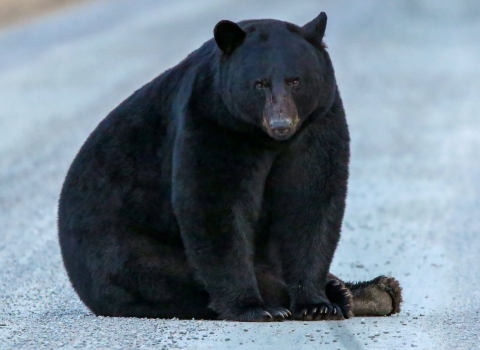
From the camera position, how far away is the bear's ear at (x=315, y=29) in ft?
18.7

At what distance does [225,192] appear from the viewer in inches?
219

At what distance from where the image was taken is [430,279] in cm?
766

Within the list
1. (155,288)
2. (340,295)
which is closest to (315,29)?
(340,295)

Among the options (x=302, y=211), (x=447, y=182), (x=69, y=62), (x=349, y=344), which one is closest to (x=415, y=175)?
(x=447, y=182)

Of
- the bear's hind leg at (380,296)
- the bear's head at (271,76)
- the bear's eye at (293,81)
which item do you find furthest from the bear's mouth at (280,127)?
the bear's hind leg at (380,296)

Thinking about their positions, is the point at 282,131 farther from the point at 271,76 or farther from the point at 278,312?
the point at 278,312

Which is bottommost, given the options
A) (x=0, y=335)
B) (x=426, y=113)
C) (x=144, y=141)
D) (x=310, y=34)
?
(x=0, y=335)

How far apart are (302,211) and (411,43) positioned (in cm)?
1759

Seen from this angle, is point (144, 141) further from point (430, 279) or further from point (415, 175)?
point (415, 175)

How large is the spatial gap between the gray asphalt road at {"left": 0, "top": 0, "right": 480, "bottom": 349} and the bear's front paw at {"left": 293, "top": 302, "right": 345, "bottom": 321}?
4.3 inches

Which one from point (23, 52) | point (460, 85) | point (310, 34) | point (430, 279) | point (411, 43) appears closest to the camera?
point (310, 34)

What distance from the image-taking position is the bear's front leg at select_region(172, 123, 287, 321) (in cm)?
555

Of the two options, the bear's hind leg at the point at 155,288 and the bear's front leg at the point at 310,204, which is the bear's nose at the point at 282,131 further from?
the bear's hind leg at the point at 155,288

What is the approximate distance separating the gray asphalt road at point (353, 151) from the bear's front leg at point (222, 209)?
0.62ft
